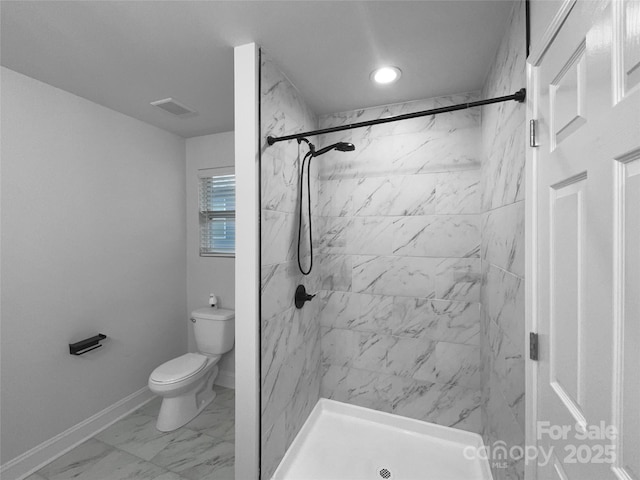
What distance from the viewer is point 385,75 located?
5.52 feet

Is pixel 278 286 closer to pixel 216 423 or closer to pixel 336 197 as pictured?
pixel 336 197

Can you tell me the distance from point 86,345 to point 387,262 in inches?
89.7

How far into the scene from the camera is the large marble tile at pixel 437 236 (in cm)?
187

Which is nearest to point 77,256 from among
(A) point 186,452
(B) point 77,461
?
(B) point 77,461

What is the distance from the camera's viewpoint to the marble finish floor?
5.61 feet

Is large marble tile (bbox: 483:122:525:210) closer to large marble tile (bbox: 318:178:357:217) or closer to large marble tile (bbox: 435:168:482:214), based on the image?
large marble tile (bbox: 435:168:482:214)

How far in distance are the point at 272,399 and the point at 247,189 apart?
46.8 inches

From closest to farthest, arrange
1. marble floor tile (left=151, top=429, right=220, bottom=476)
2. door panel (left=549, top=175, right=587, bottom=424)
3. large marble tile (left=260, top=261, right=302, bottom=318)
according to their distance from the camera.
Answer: door panel (left=549, top=175, right=587, bottom=424) < large marble tile (left=260, top=261, right=302, bottom=318) < marble floor tile (left=151, top=429, right=220, bottom=476)

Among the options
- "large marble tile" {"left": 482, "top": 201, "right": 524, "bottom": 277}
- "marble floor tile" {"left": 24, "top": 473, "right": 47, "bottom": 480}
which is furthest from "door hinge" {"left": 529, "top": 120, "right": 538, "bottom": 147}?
"marble floor tile" {"left": 24, "top": 473, "right": 47, "bottom": 480}

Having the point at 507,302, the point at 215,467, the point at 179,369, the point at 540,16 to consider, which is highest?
the point at 540,16

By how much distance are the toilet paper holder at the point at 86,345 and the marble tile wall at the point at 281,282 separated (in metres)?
1.47

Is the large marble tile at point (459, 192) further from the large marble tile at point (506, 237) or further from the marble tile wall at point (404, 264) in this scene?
the large marble tile at point (506, 237)

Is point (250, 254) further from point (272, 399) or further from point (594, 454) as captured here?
point (594, 454)

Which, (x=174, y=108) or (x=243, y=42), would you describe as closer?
(x=243, y=42)
